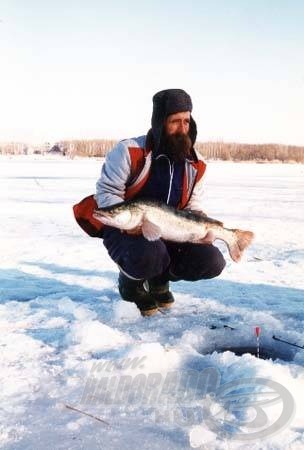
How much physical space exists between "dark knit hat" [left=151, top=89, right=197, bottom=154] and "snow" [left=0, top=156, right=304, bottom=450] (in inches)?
55.7

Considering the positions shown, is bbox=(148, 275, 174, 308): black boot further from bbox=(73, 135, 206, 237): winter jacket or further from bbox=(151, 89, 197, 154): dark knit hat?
bbox=(151, 89, 197, 154): dark knit hat

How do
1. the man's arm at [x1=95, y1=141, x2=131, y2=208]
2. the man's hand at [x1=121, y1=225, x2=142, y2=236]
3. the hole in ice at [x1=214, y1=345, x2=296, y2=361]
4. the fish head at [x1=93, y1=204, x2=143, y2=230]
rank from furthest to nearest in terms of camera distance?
the man's arm at [x1=95, y1=141, x2=131, y2=208]
the man's hand at [x1=121, y1=225, x2=142, y2=236]
the fish head at [x1=93, y1=204, x2=143, y2=230]
the hole in ice at [x1=214, y1=345, x2=296, y2=361]

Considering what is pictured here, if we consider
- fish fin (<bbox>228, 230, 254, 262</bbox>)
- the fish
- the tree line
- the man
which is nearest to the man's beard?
the man

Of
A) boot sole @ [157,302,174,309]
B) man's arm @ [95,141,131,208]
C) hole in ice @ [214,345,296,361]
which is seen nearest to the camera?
hole in ice @ [214,345,296,361]

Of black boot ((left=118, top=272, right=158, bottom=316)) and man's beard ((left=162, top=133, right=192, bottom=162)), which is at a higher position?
man's beard ((left=162, top=133, right=192, bottom=162))

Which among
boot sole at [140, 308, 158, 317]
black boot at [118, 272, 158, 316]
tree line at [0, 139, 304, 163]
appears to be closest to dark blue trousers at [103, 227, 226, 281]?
black boot at [118, 272, 158, 316]

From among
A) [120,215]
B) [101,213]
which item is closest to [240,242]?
[120,215]

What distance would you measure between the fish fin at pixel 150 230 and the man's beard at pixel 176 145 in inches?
26.3

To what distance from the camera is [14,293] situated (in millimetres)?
4359

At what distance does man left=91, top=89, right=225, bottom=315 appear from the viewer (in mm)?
3604

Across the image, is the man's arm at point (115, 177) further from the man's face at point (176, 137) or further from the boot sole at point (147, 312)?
the boot sole at point (147, 312)

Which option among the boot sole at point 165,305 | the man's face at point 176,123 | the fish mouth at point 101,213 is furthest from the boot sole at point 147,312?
the man's face at point 176,123

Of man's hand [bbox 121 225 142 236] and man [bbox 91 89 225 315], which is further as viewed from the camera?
man [bbox 91 89 225 315]

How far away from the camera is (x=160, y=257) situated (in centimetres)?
368
